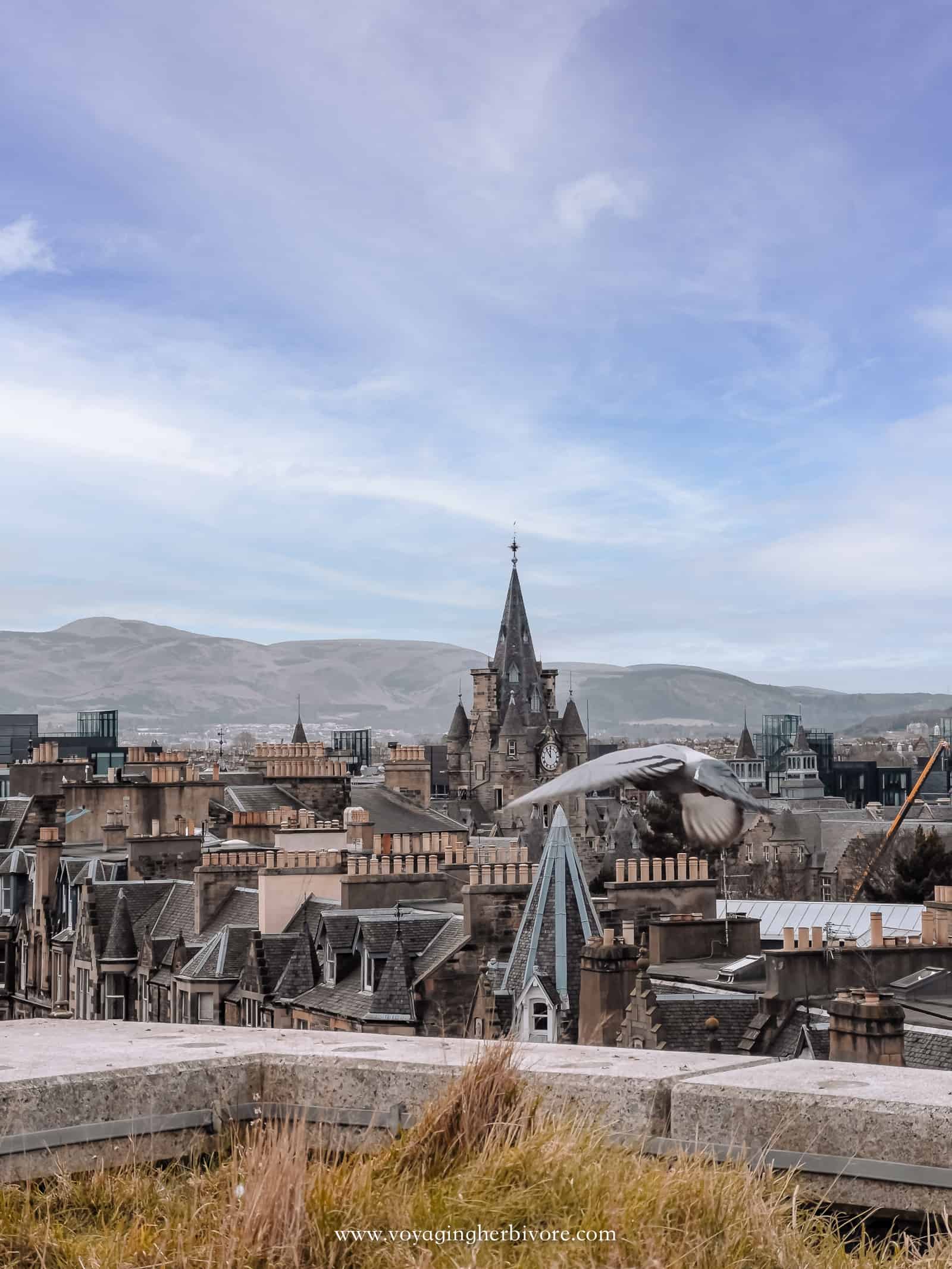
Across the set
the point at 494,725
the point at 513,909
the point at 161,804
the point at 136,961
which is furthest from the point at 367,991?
the point at 494,725

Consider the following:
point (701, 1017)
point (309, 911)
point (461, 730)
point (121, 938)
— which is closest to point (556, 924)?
point (701, 1017)

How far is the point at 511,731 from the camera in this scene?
128250mm

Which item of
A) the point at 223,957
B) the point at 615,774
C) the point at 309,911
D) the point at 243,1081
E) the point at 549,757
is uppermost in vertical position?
the point at 615,774

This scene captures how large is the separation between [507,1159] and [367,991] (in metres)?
22.8

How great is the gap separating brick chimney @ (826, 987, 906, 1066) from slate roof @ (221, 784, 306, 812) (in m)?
35.4

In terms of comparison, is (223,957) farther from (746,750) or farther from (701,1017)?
(746,750)

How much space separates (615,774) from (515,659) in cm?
11666

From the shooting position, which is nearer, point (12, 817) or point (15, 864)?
point (15, 864)

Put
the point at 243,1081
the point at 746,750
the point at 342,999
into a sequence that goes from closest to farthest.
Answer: the point at 243,1081
the point at 342,999
the point at 746,750

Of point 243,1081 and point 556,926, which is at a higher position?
point 243,1081

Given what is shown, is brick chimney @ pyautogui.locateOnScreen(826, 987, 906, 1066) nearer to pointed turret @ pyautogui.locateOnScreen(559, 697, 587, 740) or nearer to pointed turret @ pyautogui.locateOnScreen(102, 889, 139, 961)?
pointed turret @ pyautogui.locateOnScreen(102, 889, 139, 961)

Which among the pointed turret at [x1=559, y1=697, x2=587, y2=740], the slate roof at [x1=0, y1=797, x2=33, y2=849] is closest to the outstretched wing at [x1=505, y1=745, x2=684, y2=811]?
the slate roof at [x1=0, y1=797, x2=33, y2=849]

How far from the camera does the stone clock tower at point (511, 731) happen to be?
128 meters

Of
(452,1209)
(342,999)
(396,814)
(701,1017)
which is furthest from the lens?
(396,814)
